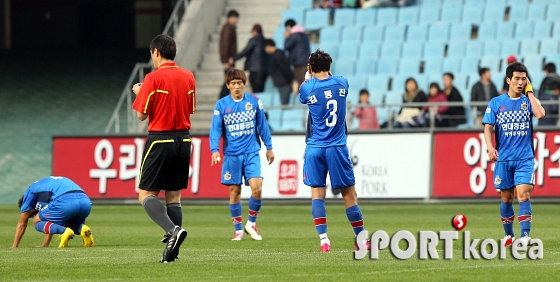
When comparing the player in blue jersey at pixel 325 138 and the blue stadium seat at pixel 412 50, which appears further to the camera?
the blue stadium seat at pixel 412 50

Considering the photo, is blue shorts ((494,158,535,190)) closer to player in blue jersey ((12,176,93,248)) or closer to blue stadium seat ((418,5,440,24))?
player in blue jersey ((12,176,93,248))

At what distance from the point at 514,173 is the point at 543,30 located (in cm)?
1380

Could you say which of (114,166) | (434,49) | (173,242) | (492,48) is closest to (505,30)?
(492,48)

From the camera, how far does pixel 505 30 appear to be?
84.4ft

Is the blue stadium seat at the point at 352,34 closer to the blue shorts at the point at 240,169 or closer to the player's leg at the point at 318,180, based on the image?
the blue shorts at the point at 240,169

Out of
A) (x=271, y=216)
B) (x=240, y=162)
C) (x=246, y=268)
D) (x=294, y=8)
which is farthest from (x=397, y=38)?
(x=246, y=268)

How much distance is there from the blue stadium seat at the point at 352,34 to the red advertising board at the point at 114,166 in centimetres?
645

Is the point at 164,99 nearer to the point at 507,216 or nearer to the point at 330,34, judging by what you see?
the point at 507,216

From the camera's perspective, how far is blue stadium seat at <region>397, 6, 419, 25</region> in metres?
27.3

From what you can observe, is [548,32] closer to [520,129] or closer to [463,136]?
[463,136]

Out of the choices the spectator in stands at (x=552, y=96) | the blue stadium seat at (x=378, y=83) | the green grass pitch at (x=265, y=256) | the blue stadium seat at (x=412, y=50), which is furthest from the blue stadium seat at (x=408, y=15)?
the green grass pitch at (x=265, y=256)

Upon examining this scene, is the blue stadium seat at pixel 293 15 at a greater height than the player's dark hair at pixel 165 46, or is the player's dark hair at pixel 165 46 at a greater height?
the blue stadium seat at pixel 293 15

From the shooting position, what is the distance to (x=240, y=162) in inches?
570

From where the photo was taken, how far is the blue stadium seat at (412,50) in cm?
2611
